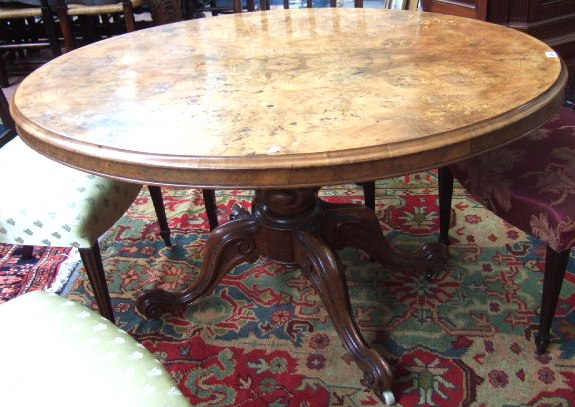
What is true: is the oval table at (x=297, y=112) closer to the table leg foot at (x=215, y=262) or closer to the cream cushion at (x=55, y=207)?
the table leg foot at (x=215, y=262)

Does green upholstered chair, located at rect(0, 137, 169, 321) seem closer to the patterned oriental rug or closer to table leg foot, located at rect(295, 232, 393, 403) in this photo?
the patterned oriental rug

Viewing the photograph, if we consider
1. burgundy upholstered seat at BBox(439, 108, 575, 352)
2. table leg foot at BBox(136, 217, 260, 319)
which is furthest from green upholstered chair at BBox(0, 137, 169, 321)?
burgundy upholstered seat at BBox(439, 108, 575, 352)

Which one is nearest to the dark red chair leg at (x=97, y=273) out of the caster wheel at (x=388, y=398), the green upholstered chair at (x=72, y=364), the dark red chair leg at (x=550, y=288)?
the green upholstered chair at (x=72, y=364)

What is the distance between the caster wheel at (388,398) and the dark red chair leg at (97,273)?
595 mm

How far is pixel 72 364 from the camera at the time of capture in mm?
660

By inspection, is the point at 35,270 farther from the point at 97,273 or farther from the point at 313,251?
the point at 313,251

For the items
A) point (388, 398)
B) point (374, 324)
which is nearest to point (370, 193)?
point (374, 324)

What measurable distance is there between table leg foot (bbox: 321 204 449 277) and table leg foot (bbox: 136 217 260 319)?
176 millimetres

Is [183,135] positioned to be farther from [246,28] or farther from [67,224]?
[246,28]

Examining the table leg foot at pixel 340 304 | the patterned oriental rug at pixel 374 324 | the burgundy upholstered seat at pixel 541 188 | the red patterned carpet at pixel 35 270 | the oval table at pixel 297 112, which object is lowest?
the patterned oriental rug at pixel 374 324

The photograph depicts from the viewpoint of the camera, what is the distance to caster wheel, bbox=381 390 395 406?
1.02m

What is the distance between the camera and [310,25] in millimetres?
1291

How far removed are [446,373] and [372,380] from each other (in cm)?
17

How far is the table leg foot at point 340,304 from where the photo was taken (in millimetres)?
1024
